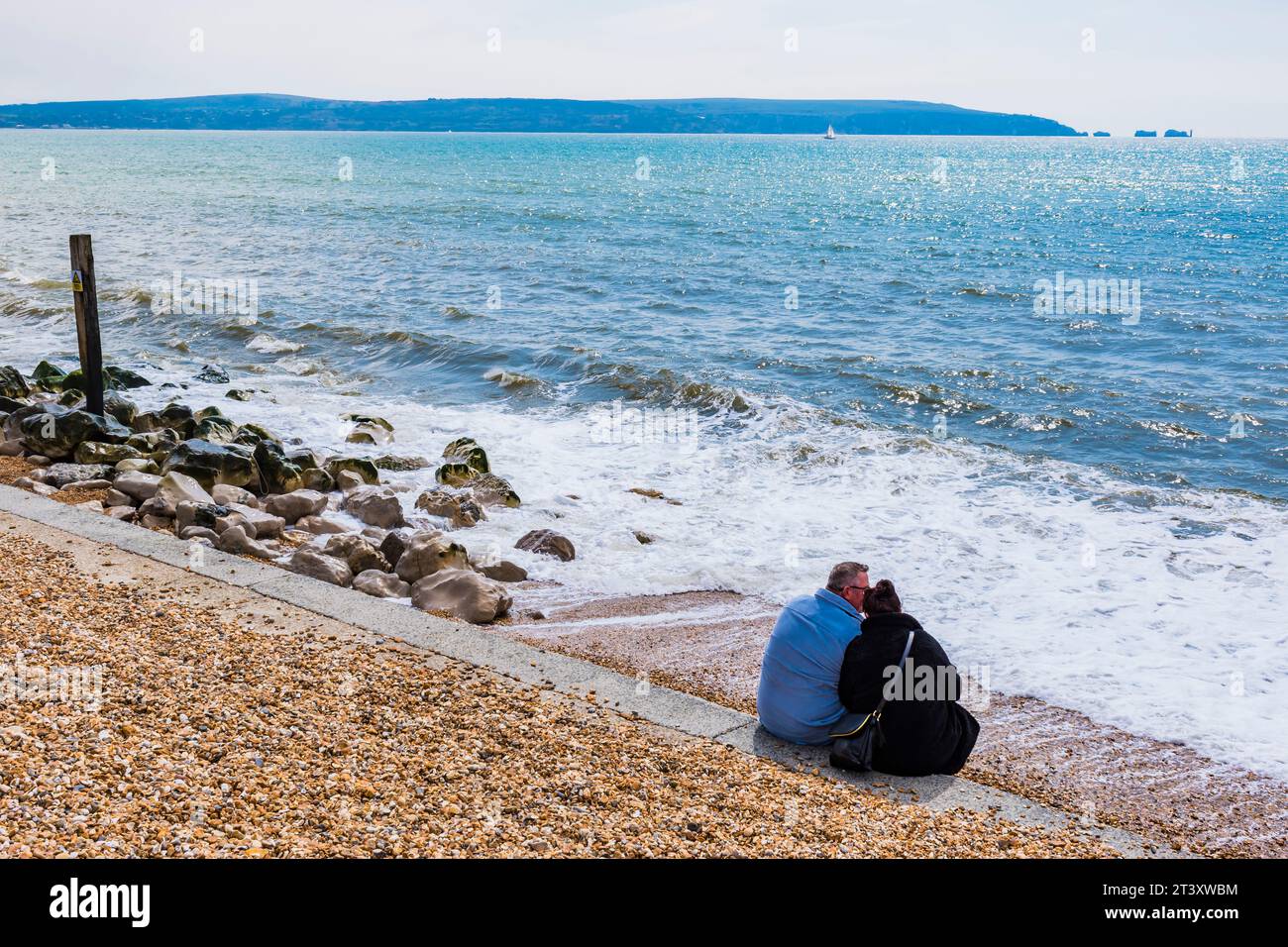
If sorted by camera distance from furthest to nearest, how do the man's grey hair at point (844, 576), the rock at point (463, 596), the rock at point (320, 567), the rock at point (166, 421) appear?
the rock at point (166, 421), the rock at point (320, 567), the rock at point (463, 596), the man's grey hair at point (844, 576)

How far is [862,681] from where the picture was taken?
5445 mm

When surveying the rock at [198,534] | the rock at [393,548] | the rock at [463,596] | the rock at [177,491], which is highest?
the rock at [177,491]

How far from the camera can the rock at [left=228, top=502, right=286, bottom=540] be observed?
30.6 ft

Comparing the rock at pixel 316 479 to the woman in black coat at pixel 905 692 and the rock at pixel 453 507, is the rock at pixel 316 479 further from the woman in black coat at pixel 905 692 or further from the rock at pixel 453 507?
the woman in black coat at pixel 905 692

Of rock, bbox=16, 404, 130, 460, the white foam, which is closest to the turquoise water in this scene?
the white foam

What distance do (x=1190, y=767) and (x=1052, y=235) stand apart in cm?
4007

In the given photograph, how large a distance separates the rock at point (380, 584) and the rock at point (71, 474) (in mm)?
3770

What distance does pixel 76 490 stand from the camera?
10148mm

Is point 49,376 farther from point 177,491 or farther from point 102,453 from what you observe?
point 177,491

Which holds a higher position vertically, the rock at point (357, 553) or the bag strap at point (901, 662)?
the bag strap at point (901, 662)

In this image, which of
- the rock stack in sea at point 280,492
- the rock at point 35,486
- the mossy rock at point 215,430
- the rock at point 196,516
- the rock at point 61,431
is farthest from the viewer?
the mossy rock at point 215,430

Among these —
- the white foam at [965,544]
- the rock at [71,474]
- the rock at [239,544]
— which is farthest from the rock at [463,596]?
the rock at [71,474]

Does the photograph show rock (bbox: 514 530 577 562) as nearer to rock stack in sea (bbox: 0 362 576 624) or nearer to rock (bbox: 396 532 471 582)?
rock stack in sea (bbox: 0 362 576 624)

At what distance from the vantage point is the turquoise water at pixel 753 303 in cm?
1595
